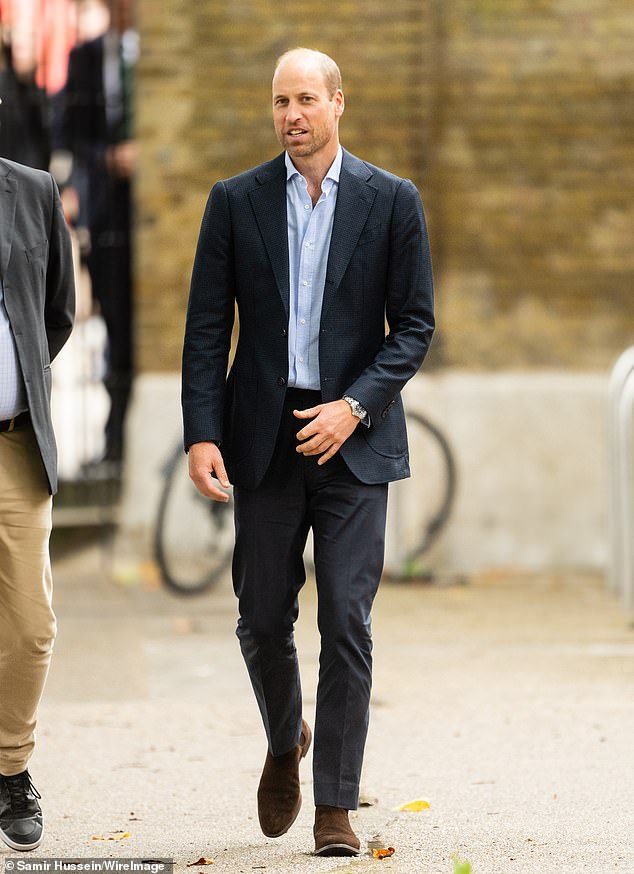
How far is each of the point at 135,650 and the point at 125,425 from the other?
2490 millimetres

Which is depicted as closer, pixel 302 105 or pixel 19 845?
pixel 302 105

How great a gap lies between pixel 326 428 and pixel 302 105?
865 millimetres

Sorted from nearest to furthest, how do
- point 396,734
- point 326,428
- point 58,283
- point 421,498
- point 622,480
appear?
point 326,428, point 58,283, point 396,734, point 622,480, point 421,498

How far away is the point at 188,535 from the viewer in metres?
8.41

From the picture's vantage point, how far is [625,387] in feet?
24.4

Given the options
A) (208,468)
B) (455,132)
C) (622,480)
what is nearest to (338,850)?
(208,468)

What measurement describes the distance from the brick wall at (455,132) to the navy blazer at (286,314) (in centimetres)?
477

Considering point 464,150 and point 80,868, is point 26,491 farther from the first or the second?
point 464,150

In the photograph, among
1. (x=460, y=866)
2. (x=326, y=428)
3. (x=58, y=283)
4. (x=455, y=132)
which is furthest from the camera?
(x=455, y=132)

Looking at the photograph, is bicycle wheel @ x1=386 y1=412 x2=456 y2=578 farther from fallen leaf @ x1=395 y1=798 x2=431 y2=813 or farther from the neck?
the neck

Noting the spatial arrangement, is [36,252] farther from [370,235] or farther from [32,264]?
[370,235]

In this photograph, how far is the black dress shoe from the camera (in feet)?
12.6

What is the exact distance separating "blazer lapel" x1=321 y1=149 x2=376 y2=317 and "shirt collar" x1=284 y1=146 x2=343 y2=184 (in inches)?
0.6

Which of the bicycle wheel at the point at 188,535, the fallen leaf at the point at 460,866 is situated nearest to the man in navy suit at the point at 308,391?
the fallen leaf at the point at 460,866
